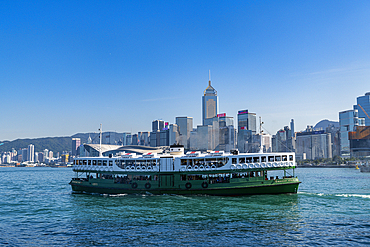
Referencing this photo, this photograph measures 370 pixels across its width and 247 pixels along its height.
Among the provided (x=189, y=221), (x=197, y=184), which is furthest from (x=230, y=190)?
(x=189, y=221)

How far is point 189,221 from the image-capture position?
2511 centimetres

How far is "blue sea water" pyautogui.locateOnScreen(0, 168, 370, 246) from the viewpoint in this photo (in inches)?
797

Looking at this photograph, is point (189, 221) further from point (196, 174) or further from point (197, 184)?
point (196, 174)

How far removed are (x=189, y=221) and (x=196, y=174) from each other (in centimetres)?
1458

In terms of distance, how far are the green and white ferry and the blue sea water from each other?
1567 mm

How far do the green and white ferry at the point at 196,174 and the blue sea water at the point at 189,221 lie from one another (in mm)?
1567

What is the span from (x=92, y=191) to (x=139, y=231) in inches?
916

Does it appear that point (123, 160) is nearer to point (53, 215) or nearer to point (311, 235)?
point (53, 215)

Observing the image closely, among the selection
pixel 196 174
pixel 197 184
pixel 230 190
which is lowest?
pixel 230 190

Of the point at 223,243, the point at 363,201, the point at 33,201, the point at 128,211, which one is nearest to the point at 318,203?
the point at 363,201

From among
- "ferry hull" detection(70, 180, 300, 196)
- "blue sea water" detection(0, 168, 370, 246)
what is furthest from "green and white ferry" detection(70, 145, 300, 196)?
"blue sea water" detection(0, 168, 370, 246)

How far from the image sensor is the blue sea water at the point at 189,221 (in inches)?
797

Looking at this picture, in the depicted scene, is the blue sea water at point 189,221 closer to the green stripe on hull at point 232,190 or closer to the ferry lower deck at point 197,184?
the green stripe on hull at point 232,190

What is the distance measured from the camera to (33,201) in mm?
38312
